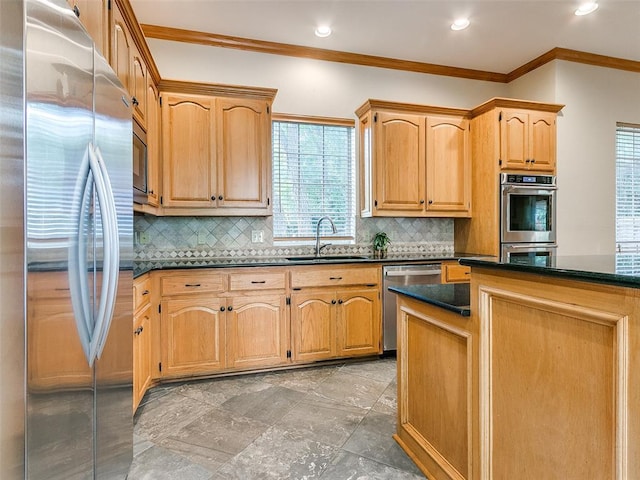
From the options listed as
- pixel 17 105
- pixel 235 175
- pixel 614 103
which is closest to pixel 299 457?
pixel 17 105

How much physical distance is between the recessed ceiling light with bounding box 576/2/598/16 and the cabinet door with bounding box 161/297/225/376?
148 inches

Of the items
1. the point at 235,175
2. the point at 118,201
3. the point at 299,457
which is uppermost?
the point at 235,175

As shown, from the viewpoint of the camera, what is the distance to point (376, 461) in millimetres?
1821

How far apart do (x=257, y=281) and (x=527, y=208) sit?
2689mm

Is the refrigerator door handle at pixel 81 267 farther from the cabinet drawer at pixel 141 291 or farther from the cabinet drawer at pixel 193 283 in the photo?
the cabinet drawer at pixel 193 283

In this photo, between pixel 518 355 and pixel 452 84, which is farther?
pixel 452 84

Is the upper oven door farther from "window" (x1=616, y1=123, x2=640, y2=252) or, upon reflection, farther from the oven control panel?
"window" (x1=616, y1=123, x2=640, y2=252)

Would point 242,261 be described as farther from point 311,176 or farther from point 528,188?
point 528,188

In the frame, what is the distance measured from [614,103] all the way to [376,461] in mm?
4374

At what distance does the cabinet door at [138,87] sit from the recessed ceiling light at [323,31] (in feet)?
5.02

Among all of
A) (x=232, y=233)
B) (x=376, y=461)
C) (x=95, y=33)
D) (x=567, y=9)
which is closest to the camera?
(x=95, y=33)

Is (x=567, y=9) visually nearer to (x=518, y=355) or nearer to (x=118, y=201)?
(x=518, y=355)

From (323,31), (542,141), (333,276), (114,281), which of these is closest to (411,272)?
(333,276)

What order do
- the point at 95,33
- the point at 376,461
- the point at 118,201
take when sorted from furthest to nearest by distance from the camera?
1. the point at 376,461
2. the point at 95,33
3. the point at 118,201
